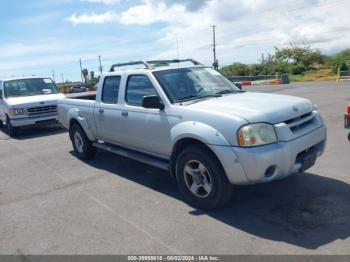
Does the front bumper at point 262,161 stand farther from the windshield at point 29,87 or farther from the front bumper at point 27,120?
the windshield at point 29,87

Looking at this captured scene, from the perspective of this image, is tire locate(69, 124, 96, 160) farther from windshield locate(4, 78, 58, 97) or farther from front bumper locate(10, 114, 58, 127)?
windshield locate(4, 78, 58, 97)

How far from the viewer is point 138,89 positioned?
5836 millimetres

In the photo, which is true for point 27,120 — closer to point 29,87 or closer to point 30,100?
point 30,100

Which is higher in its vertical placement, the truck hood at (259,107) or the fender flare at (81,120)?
the truck hood at (259,107)

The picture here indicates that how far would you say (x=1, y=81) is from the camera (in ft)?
42.4

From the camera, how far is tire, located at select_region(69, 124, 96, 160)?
7520 mm

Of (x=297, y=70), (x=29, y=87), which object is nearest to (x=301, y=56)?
(x=297, y=70)

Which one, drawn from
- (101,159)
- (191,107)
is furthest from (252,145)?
(101,159)

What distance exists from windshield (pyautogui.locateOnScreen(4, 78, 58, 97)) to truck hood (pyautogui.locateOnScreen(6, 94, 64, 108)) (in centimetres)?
36

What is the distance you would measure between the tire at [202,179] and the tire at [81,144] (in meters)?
3.21

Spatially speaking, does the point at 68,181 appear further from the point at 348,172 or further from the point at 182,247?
the point at 348,172

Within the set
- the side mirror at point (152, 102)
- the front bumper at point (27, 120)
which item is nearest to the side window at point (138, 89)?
the side mirror at point (152, 102)

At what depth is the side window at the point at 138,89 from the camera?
5.57 metres

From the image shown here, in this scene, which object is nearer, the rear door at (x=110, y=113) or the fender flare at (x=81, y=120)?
the rear door at (x=110, y=113)
